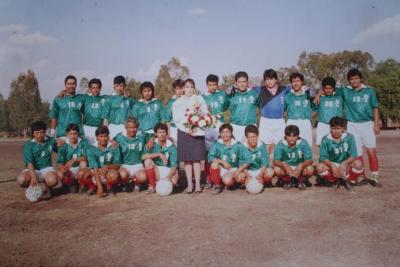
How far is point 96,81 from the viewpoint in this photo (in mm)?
7758

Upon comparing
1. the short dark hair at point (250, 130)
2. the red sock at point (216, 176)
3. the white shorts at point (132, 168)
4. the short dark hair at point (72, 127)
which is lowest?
the red sock at point (216, 176)

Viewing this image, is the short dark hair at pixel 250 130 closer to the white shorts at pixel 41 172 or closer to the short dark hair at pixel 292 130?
the short dark hair at pixel 292 130

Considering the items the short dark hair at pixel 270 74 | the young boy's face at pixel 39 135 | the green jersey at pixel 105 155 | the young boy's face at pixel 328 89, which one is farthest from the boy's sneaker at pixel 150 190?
the young boy's face at pixel 328 89

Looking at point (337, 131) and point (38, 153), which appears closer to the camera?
point (337, 131)

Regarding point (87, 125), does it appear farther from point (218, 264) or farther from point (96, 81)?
point (218, 264)

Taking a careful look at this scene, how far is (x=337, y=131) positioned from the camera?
6703 millimetres

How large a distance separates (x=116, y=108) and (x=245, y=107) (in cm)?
284

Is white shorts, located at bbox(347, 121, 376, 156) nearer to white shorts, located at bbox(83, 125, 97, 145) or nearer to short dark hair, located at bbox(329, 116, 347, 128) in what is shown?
short dark hair, located at bbox(329, 116, 347, 128)

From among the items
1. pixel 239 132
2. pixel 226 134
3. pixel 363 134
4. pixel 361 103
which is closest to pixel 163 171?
pixel 226 134

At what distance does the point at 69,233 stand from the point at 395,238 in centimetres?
382

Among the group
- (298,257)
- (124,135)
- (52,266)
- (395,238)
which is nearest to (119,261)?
(52,266)

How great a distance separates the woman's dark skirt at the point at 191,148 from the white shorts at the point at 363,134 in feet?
10.5

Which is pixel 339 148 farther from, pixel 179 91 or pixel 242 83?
pixel 179 91

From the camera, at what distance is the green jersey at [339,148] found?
266 inches
